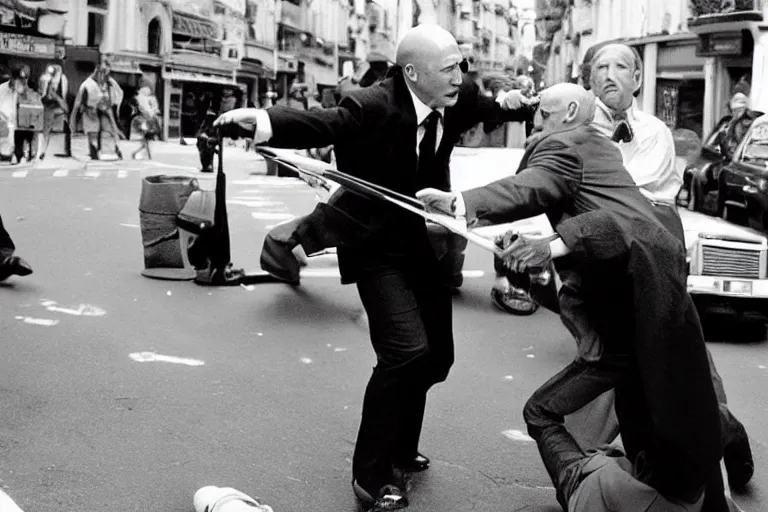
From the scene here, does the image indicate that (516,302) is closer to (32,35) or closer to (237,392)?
(237,392)

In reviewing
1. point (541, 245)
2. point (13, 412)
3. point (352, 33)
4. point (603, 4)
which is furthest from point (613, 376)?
point (352, 33)

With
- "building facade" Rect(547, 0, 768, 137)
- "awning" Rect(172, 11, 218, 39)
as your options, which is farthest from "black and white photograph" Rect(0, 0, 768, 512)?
"awning" Rect(172, 11, 218, 39)

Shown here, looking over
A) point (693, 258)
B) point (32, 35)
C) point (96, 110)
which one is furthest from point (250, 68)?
point (693, 258)

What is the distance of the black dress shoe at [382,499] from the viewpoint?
4863 mm

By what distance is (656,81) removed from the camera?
38500mm

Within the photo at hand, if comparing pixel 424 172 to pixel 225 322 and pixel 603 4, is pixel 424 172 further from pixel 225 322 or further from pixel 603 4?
pixel 603 4

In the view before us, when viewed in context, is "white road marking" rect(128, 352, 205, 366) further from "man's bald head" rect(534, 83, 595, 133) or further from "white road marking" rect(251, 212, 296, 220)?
"white road marking" rect(251, 212, 296, 220)

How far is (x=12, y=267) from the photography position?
32.4 feet

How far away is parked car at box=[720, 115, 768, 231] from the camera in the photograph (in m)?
10.4

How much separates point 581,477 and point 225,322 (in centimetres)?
516

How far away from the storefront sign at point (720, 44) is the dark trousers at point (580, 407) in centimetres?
2637

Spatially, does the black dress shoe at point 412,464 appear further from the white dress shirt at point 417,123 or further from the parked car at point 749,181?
the parked car at point 749,181

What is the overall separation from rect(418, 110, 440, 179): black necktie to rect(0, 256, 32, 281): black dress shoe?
18.9ft

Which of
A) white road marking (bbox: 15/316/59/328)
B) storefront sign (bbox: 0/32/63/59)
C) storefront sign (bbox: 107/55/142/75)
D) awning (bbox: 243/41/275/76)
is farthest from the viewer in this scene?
awning (bbox: 243/41/275/76)
